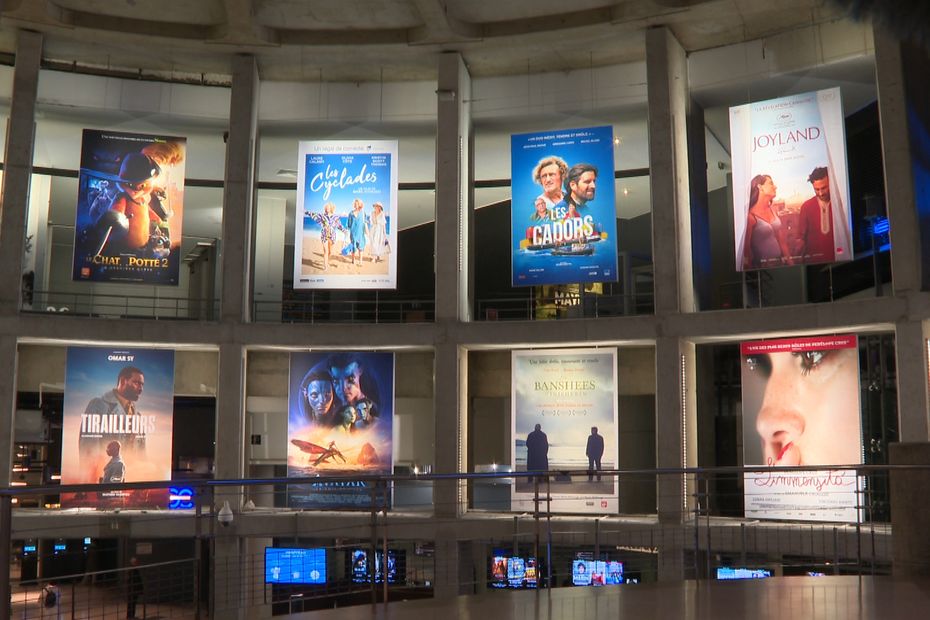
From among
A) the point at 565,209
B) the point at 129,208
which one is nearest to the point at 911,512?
the point at 565,209

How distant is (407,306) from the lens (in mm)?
27328

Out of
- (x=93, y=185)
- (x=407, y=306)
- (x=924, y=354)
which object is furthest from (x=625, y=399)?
(x=93, y=185)

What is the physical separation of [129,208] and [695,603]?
622 inches

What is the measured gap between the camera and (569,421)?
1900 cm

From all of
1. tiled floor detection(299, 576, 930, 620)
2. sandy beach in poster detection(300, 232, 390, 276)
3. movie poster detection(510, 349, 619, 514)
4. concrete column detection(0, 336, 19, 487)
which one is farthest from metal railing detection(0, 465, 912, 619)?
tiled floor detection(299, 576, 930, 620)

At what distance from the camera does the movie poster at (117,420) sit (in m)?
19.2

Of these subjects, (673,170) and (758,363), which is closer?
(758,363)

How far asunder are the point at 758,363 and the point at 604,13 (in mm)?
7343

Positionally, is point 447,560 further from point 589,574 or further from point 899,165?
point 899,165

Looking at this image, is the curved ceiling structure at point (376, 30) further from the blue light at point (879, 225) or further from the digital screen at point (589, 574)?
the digital screen at point (589, 574)

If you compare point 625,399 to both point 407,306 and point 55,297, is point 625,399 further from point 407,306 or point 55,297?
point 55,297

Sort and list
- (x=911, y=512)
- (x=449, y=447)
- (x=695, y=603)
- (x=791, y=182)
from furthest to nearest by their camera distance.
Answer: (x=449, y=447)
(x=791, y=182)
(x=911, y=512)
(x=695, y=603)

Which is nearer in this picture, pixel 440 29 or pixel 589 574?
pixel 589 574

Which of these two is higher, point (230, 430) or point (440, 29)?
point (440, 29)
